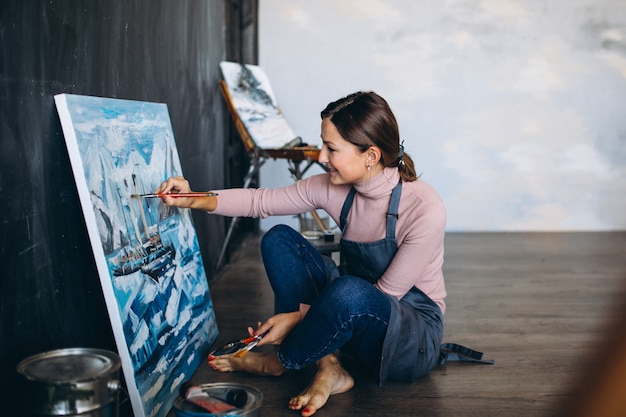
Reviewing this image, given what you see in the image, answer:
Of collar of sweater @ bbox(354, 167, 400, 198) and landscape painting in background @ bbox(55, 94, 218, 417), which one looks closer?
landscape painting in background @ bbox(55, 94, 218, 417)

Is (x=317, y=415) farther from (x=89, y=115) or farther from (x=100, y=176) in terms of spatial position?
(x=89, y=115)

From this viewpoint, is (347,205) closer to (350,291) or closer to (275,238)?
(275,238)

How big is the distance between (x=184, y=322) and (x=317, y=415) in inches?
22.2

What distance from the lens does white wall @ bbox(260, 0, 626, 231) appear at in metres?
5.68

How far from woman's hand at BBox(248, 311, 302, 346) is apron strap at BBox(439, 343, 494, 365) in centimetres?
69

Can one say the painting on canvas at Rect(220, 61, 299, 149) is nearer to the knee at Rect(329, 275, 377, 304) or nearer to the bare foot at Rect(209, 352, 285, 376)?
→ the bare foot at Rect(209, 352, 285, 376)

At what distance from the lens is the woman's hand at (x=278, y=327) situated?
224 cm

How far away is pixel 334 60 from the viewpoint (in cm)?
569

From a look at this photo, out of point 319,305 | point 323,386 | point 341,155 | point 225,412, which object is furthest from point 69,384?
point 341,155

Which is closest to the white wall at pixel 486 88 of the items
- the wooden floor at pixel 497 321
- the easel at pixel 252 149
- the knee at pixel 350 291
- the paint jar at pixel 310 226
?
the wooden floor at pixel 497 321

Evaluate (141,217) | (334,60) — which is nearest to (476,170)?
(334,60)

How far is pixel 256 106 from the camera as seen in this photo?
4.54 m

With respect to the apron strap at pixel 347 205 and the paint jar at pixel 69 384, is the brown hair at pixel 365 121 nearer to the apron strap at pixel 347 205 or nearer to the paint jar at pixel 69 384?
the apron strap at pixel 347 205

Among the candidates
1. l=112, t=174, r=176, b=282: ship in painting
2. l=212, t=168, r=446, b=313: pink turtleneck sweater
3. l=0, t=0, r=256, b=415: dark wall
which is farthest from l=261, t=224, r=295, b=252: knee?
l=0, t=0, r=256, b=415: dark wall
